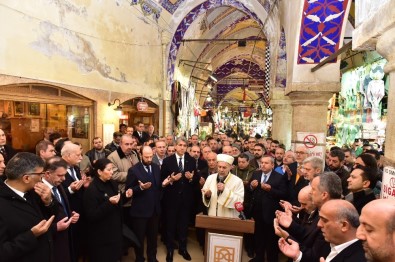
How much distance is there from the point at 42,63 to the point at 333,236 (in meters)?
6.50

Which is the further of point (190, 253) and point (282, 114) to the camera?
point (282, 114)

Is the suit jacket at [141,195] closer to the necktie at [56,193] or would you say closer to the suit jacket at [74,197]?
the suit jacket at [74,197]

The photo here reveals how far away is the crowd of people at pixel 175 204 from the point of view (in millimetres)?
2133

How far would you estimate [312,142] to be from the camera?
5758 millimetres

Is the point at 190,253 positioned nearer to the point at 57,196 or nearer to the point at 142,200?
the point at 142,200

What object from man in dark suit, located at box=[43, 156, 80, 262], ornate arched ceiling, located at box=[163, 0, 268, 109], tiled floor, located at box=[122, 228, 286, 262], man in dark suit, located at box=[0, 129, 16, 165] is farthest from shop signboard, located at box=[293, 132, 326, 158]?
ornate arched ceiling, located at box=[163, 0, 268, 109]

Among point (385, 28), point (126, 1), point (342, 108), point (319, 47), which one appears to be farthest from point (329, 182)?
point (342, 108)

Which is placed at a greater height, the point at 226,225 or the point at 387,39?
the point at 387,39

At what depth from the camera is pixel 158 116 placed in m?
12.4

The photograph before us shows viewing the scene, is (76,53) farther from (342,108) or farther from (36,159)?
(342,108)

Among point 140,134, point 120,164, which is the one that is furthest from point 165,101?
point 120,164

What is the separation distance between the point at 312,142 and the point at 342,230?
3900 millimetres

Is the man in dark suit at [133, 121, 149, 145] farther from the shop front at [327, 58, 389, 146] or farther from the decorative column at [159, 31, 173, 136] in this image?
the shop front at [327, 58, 389, 146]

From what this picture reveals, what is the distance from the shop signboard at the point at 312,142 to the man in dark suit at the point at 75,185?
12.9ft
